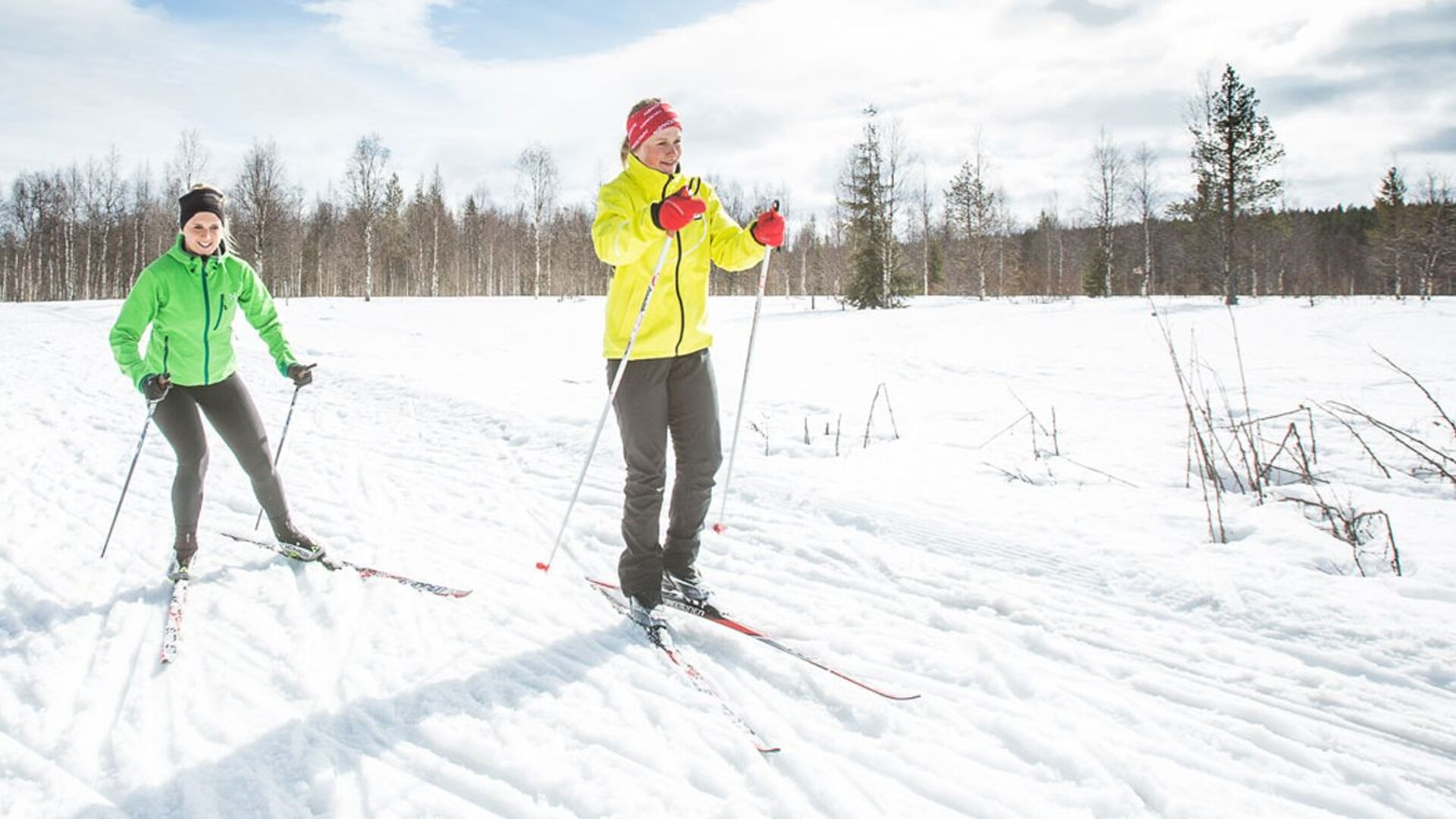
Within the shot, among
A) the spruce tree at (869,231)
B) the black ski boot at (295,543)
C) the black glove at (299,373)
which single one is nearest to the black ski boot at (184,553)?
the black ski boot at (295,543)

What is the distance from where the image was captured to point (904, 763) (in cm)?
216

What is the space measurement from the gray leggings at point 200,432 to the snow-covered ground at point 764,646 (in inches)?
14.7

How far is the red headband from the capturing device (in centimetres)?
294

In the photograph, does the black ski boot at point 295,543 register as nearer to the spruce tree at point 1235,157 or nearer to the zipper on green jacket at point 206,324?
the zipper on green jacket at point 206,324

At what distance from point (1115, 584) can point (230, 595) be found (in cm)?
400

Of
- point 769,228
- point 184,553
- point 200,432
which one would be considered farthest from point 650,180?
point 184,553

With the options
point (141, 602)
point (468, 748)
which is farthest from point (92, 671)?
point (468, 748)

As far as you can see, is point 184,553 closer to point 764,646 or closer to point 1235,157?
point 764,646

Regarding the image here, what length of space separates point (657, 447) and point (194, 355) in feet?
7.43

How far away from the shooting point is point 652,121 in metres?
2.94

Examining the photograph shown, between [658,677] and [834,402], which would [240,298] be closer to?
[658,677]

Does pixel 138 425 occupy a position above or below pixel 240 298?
below

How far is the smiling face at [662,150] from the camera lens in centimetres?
295

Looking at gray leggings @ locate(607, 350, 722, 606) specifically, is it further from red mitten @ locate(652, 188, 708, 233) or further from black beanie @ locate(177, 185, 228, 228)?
black beanie @ locate(177, 185, 228, 228)
